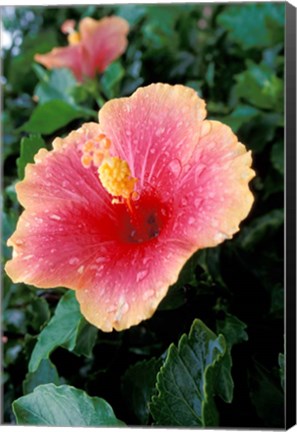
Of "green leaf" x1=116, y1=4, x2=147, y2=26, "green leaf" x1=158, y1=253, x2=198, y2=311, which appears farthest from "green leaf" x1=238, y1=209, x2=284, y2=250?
"green leaf" x1=116, y1=4, x2=147, y2=26

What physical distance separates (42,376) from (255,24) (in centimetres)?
63

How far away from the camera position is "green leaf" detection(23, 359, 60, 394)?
0.82m

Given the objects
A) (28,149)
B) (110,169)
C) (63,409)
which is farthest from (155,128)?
(63,409)

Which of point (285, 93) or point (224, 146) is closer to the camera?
point (224, 146)

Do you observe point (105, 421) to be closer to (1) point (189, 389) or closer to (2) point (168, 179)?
(1) point (189, 389)

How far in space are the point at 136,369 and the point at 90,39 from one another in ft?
2.19

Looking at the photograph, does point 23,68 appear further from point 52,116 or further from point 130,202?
point 130,202

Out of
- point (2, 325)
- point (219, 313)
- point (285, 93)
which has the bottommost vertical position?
point (2, 325)

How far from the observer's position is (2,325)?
3.17 feet

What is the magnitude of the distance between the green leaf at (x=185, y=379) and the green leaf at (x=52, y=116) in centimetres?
47

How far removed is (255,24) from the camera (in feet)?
3.85

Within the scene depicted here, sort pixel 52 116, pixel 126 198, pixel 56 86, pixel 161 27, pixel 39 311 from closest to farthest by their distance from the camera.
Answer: pixel 126 198 → pixel 39 311 → pixel 52 116 → pixel 56 86 → pixel 161 27

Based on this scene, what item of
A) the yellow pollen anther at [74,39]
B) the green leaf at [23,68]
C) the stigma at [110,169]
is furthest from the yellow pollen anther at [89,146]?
the green leaf at [23,68]

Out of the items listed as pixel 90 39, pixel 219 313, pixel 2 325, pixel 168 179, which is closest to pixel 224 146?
pixel 168 179
